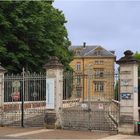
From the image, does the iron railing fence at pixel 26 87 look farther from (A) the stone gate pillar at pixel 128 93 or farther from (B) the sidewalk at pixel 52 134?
(A) the stone gate pillar at pixel 128 93

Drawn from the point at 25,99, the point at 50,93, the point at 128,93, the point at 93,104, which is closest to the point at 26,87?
the point at 25,99

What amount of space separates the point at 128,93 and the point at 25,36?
20358 millimetres

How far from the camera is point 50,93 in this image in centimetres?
2266

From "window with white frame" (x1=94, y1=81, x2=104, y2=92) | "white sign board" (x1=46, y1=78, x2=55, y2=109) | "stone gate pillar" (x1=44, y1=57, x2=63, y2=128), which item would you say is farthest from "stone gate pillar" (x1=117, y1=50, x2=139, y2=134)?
"white sign board" (x1=46, y1=78, x2=55, y2=109)

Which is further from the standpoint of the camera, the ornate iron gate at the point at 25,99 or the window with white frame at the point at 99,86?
the ornate iron gate at the point at 25,99

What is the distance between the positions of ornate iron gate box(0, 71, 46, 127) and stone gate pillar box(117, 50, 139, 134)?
4799mm

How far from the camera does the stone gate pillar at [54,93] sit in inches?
882

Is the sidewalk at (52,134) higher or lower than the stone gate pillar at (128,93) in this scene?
lower

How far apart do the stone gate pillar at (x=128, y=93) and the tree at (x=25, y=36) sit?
58.1 ft

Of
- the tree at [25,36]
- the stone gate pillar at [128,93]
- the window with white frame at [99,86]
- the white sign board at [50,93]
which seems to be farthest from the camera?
the tree at [25,36]

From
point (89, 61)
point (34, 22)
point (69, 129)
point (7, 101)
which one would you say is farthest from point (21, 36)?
point (89, 61)

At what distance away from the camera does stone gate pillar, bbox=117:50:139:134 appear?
20.0 metres

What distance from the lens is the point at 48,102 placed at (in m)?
22.7

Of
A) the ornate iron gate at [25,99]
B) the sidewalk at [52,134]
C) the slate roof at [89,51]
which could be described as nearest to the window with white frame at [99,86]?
the sidewalk at [52,134]
